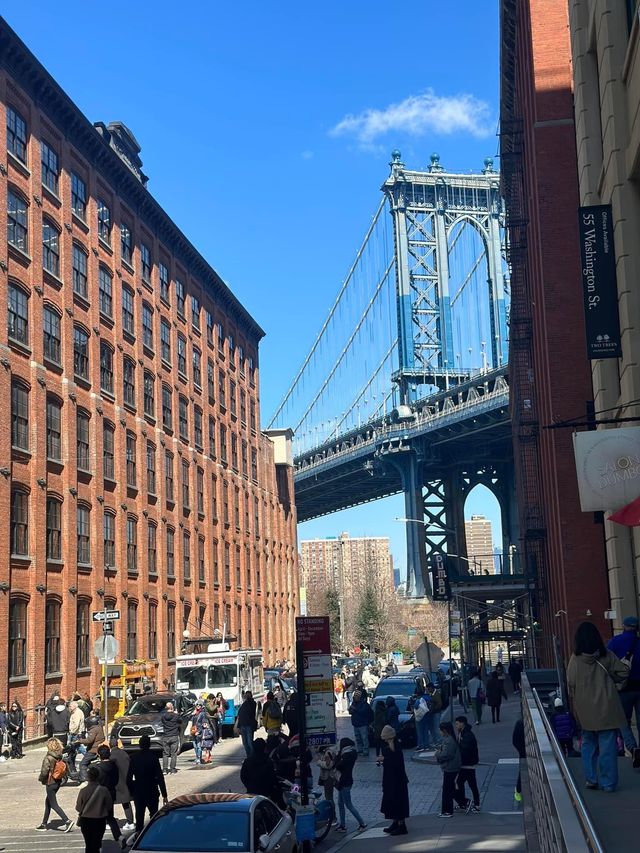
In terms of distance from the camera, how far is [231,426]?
71.1 m

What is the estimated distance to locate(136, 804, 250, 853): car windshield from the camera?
37.4ft

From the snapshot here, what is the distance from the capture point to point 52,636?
3897cm

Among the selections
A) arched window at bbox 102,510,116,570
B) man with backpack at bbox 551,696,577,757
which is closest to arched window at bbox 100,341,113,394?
arched window at bbox 102,510,116,570

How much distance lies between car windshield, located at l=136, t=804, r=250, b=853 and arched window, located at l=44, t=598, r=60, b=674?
2754 cm

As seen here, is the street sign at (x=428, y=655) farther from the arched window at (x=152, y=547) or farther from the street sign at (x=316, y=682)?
the arched window at (x=152, y=547)

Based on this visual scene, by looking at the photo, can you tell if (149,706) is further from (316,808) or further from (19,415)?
(316,808)

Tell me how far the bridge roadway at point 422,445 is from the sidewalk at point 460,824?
58.7 m

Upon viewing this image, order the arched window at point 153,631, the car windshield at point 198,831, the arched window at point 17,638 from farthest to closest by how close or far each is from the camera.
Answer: the arched window at point 153,631 → the arched window at point 17,638 → the car windshield at point 198,831

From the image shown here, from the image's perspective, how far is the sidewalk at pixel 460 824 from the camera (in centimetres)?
1497

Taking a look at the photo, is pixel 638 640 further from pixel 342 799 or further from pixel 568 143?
pixel 568 143

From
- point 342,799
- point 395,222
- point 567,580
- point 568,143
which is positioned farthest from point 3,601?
point 395,222

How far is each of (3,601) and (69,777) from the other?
11.7 m

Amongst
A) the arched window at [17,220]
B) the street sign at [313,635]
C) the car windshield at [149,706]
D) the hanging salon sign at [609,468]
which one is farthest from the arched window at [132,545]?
the hanging salon sign at [609,468]

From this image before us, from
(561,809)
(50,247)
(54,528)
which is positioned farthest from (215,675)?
(561,809)
